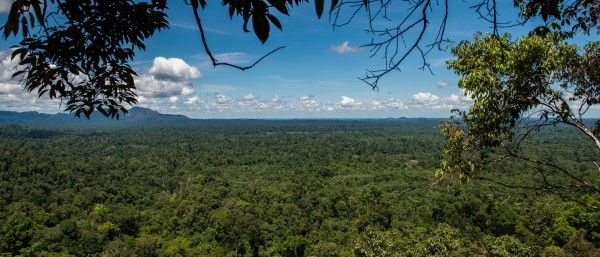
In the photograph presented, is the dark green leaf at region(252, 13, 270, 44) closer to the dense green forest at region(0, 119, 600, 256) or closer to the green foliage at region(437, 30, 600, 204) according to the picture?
the green foliage at region(437, 30, 600, 204)

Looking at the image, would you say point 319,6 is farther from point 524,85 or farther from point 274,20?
point 524,85

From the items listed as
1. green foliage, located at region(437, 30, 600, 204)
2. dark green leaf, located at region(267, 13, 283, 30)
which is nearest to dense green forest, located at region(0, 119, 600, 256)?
green foliage, located at region(437, 30, 600, 204)

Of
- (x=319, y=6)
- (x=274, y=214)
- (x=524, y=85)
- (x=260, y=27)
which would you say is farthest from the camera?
(x=274, y=214)

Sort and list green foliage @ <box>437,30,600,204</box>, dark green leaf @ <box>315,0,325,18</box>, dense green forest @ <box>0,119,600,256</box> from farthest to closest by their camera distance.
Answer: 1. dense green forest @ <box>0,119,600,256</box>
2. green foliage @ <box>437,30,600,204</box>
3. dark green leaf @ <box>315,0,325,18</box>

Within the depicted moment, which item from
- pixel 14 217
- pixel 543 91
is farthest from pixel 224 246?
pixel 543 91

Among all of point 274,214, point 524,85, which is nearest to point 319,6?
point 524,85

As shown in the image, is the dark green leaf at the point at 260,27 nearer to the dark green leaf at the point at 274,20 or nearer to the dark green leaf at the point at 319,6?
the dark green leaf at the point at 274,20

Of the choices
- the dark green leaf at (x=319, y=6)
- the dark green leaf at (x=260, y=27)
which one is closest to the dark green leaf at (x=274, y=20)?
the dark green leaf at (x=260, y=27)

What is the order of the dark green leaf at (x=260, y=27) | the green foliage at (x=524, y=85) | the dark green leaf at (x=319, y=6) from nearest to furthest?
the dark green leaf at (x=319, y=6) < the dark green leaf at (x=260, y=27) < the green foliage at (x=524, y=85)

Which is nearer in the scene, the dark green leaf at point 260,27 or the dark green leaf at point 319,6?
the dark green leaf at point 319,6

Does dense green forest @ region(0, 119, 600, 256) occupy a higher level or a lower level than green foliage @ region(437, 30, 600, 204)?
lower

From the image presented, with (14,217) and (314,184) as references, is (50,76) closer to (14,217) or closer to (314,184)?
(14,217)
